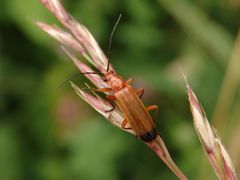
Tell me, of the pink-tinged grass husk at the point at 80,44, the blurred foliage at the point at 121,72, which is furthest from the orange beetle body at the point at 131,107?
the blurred foliage at the point at 121,72

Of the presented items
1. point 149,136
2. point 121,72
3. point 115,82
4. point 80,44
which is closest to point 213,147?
point 149,136

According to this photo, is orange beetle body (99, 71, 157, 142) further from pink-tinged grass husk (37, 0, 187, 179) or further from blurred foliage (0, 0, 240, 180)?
blurred foliage (0, 0, 240, 180)

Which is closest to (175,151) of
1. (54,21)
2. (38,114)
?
(38,114)

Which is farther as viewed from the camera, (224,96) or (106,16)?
(106,16)

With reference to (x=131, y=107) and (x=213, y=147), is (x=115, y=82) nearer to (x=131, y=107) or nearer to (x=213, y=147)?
(x=131, y=107)

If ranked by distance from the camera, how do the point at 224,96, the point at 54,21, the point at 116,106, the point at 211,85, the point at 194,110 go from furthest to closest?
the point at 211,85
the point at 54,21
the point at 224,96
the point at 116,106
the point at 194,110

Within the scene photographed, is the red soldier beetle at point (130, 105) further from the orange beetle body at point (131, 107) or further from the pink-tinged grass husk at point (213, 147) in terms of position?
the pink-tinged grass husk at point (213, 147)

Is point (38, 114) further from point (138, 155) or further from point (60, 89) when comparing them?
point (138, 155)
